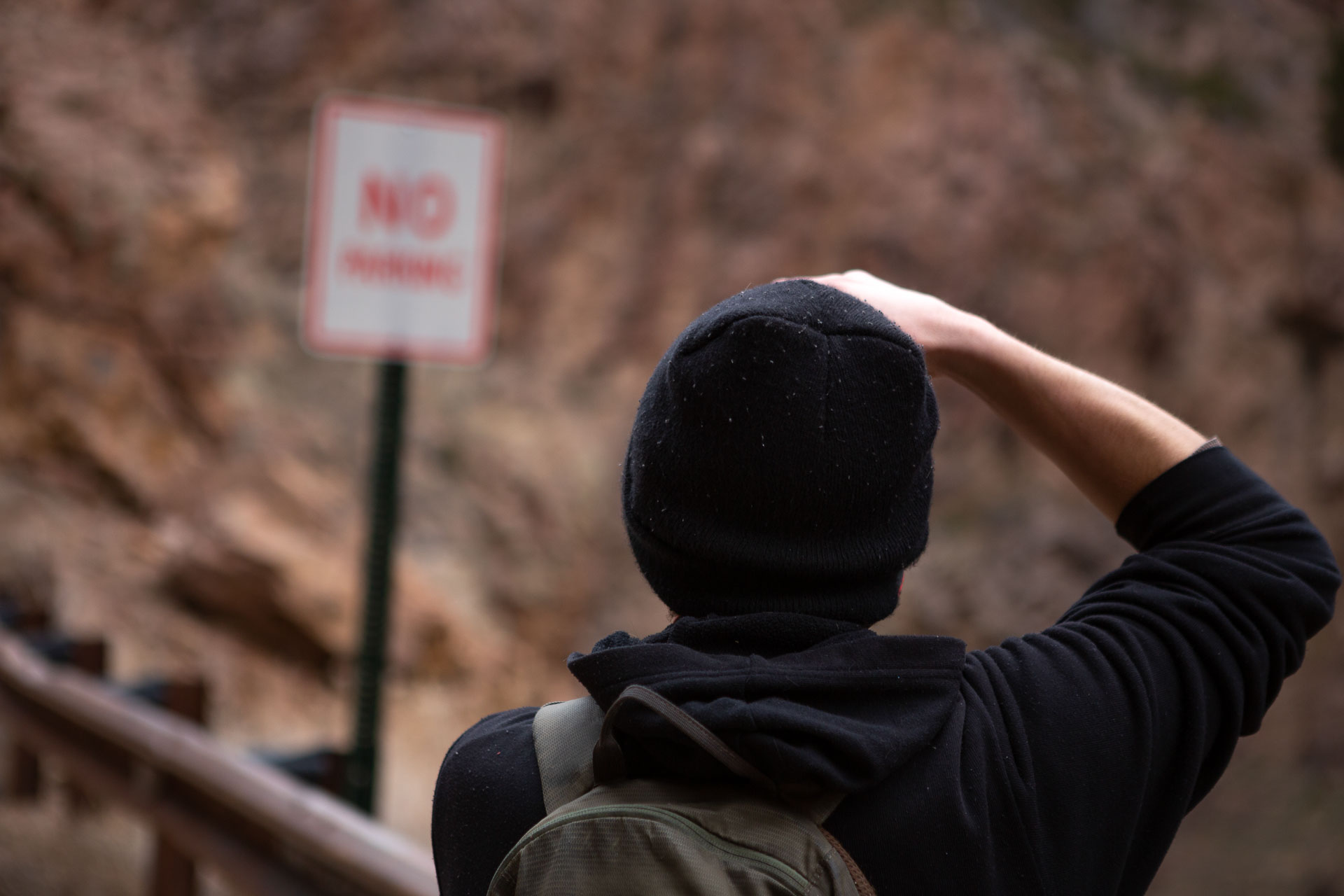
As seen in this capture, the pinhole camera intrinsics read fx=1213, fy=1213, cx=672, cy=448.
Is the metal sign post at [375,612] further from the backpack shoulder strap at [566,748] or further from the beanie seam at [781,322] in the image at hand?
the beanie seam at [781,322]

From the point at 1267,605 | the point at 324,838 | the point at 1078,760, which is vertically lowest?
the point at 324,838

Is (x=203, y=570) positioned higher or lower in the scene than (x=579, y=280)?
lower

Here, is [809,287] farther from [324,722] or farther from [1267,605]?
Answer: [324,722]

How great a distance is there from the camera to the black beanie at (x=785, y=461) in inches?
35.7

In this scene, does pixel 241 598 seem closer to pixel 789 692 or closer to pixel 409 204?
pixel 409 204

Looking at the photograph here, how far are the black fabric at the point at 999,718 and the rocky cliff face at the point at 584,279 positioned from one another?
496 cm

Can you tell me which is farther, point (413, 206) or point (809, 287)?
point (413, 206)

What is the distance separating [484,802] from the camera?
3.15ft

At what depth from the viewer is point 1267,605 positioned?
1.04 meters

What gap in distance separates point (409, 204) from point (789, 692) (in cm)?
258

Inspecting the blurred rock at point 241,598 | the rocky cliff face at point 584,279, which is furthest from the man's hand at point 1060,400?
the blurred rock at point 241,598

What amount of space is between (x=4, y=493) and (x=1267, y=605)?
255 inches

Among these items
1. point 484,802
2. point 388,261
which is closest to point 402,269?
point 388,261

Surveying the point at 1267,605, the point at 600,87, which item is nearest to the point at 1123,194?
the point at 600,87
